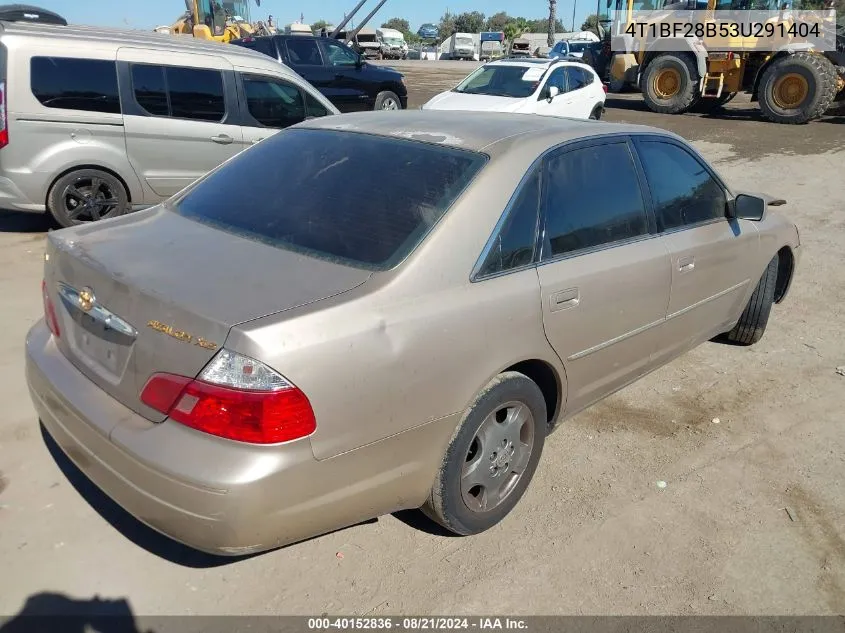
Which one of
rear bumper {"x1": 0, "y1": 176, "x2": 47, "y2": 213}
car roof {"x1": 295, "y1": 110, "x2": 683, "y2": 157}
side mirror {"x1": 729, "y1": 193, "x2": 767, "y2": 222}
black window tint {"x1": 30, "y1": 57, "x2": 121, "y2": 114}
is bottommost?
rear bumper {"x1": 0, "y1": 176, "x2": 47, "y2": 213}

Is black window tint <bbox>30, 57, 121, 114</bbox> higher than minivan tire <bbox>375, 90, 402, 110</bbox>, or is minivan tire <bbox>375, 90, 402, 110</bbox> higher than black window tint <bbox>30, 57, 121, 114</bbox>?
black window tint <bbox>30, 57, 121, 114</bbox>

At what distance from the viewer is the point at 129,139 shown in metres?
6.41

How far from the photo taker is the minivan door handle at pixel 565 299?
9.15ft

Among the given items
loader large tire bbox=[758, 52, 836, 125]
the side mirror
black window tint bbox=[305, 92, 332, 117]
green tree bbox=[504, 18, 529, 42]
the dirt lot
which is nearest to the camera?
the dirt lot

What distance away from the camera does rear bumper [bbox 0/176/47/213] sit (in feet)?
19.6

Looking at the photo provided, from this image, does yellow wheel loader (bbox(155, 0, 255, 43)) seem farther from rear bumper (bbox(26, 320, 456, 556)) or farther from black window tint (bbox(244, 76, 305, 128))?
rear bumper (bbox(26, 320, 456, 556))

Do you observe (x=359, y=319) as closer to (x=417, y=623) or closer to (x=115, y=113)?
(x=417, y=623)

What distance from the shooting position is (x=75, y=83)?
20.3ft

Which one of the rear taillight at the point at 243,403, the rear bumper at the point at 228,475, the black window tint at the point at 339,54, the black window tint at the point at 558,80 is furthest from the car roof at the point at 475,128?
the black window tint at the point at 339,54

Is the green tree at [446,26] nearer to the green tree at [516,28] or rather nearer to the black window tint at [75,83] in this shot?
the green tree at [516,28]

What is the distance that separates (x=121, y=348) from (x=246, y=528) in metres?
0.72

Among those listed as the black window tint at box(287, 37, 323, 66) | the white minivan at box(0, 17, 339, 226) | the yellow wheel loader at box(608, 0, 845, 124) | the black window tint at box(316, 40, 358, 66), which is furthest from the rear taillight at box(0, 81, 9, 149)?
the yellow wheel loader at box(608, 0, 845, 124)

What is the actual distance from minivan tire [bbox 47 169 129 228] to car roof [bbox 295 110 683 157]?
3756 millimetres

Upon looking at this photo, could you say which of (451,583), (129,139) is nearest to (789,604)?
(451,583)
